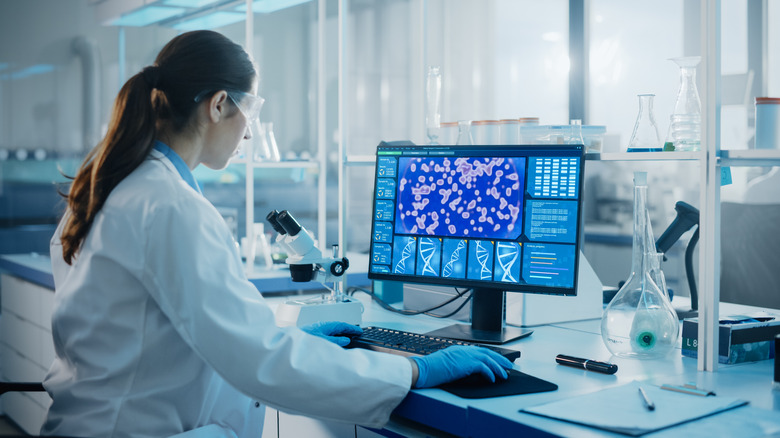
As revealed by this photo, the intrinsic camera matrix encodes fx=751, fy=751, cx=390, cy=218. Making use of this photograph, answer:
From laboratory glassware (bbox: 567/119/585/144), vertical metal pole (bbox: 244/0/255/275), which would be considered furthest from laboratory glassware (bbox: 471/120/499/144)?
vertical metal pole (bbox: 244/0/255/275)

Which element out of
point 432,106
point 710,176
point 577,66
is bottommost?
point 710,176

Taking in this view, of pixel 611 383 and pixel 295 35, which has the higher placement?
pixel 295 35

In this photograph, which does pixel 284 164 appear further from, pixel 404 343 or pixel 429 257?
pixel 404 343

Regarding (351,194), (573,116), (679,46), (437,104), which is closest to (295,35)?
(351,194)

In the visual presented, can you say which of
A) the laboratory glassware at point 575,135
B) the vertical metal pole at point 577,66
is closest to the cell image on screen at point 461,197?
the laboratory glassware at point 575,135

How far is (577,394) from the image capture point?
126 centimetres

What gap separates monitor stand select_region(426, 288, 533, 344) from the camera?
1708 millimetres

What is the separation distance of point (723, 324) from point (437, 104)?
1.04 m

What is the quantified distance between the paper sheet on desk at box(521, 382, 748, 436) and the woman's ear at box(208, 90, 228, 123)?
0.76 meters

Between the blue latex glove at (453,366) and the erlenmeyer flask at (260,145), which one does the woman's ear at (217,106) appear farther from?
the erlenmeyer flask at (260,145)

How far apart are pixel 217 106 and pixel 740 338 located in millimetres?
1092

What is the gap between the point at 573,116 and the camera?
2.89 m

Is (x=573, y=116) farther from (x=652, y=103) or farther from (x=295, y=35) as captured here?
(x=295, y=35)

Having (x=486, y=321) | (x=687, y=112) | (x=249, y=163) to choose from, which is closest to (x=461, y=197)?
(x=486, y=321)
